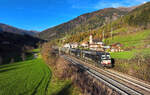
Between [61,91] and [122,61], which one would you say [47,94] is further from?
[122,61]

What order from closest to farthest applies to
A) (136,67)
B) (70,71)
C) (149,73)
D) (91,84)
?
(91,84) < (149,73) < (136,67) < (70,71)

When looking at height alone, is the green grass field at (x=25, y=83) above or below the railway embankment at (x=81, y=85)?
below

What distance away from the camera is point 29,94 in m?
15.3

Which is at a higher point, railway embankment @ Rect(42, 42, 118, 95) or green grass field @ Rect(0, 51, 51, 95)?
railway embankment @ Rect(42, 42, 118, 95)

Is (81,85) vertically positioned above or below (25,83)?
above

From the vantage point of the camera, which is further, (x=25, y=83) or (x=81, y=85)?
(x=25, y=83)

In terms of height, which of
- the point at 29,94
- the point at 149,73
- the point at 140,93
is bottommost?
the point at 29,94

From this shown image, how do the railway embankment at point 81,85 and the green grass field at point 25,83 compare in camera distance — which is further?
the green grass field at point 25,83

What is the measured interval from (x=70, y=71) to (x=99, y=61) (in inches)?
251

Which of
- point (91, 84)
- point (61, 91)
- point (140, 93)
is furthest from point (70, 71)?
point (140, 93)

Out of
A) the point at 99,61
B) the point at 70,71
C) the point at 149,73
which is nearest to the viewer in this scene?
the point at 149,73

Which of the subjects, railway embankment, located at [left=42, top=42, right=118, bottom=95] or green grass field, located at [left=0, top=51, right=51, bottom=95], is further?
green grass field, located at [left=0, top=51, right=51, bottom=95]

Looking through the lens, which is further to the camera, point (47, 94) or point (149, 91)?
point (47, 94)

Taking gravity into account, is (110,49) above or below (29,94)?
above
